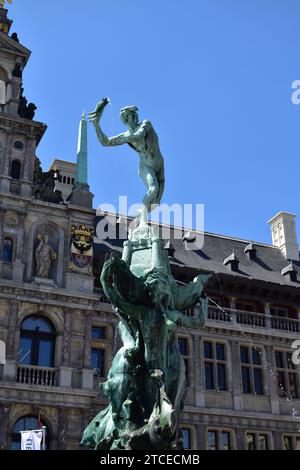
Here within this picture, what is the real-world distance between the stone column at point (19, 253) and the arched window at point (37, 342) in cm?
187

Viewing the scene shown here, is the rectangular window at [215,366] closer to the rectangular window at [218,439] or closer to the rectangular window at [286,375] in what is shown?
the rectangular window at [218,439]

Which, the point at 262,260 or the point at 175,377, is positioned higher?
the point at 262,260

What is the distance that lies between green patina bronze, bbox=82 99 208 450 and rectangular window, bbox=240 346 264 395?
20566 millimetres

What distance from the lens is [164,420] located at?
1114 cm

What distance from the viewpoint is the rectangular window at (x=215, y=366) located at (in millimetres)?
32250

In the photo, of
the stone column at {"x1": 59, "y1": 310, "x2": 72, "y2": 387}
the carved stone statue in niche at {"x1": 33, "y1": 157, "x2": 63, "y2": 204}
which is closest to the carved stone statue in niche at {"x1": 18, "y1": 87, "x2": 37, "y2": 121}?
the carved stone statue in niche at {"x1": 33, "y1": 157, "x2": 63, "y2": 204}

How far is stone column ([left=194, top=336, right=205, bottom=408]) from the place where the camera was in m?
31.2

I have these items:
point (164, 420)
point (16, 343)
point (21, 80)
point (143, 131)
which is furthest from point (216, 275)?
point (164, 420)

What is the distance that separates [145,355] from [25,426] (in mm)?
15947

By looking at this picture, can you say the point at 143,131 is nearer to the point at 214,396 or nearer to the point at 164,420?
the point at 164,420

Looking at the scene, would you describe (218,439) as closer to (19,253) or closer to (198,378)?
(198,378)

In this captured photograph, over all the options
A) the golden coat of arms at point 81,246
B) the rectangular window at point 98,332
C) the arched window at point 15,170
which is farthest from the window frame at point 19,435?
the arched window at point 15,170

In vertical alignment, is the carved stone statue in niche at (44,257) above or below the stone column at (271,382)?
above
